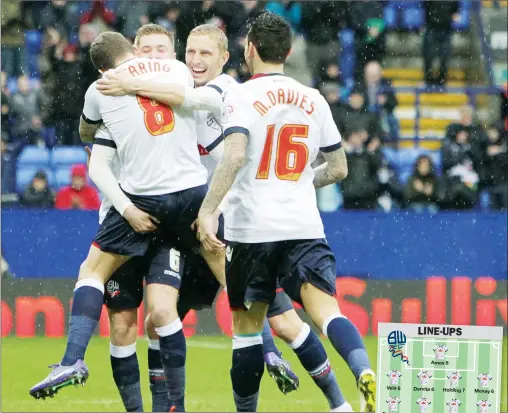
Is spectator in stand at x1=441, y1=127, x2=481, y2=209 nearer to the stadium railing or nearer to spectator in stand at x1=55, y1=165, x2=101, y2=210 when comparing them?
the stadium railing

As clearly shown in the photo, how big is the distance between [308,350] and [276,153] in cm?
105

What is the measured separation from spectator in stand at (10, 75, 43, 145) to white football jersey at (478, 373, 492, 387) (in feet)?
27.8

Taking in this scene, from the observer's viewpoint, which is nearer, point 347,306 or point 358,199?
point 347,306

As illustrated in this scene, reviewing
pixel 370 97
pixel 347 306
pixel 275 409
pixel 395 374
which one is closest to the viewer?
pixel 395 374

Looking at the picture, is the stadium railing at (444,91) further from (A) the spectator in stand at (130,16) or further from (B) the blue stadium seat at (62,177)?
(B) the blue stadium seat at (62,177)

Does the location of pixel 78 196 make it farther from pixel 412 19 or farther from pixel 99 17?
pixel 412 19

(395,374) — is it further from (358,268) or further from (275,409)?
(358,268)

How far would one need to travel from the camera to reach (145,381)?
8688 millimetres

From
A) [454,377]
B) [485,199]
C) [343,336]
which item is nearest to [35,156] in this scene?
[485,199]

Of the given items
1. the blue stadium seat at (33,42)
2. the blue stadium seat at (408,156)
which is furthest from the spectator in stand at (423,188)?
the blue stadium seat at (33,42)

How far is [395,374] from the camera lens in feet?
15.4

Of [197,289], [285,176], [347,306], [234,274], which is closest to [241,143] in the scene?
[285,176]

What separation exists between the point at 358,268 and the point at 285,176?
5.16m

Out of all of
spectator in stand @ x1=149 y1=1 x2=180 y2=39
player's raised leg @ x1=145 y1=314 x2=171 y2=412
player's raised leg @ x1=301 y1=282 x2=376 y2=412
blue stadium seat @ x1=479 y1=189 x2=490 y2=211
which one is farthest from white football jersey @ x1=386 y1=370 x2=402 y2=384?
spectator in stand @ x1=149 y1=1 x2=180 y2=39
